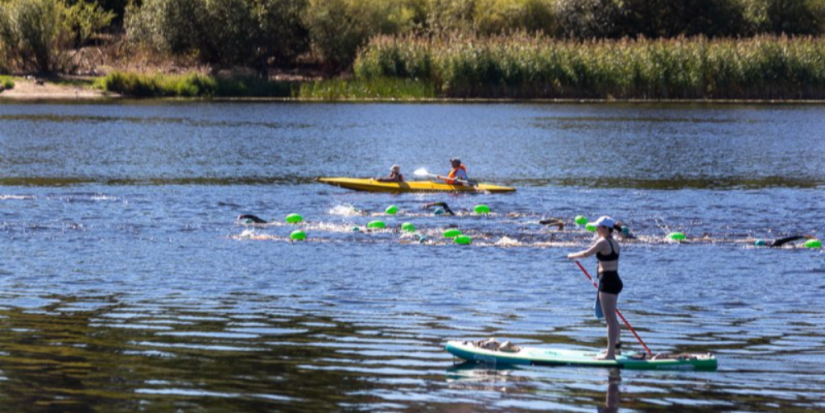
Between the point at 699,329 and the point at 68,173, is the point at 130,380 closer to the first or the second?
the point at 699,329

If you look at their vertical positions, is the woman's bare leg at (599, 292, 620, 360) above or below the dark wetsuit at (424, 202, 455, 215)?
above

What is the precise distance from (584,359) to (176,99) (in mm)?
64170

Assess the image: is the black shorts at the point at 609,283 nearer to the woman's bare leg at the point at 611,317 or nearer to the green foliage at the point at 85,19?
the woman's bare leg at the point at 611,317

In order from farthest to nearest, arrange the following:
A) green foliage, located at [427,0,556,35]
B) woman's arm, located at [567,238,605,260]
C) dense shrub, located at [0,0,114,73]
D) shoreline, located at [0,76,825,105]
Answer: green foliage, located at [427,0,556,35] → dense shrub, located at [0,0,114,73] → shoreline, located at [0,76,825,105] → woman's arm, located at [567,238,605,260]

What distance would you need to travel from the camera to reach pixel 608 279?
16594 millimetres

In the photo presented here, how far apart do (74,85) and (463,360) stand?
67934mm

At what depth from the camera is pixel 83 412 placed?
13.9m

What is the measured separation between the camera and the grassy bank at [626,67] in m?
69.6

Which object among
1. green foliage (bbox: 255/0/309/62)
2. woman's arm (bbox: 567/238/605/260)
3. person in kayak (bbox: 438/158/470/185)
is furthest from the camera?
green foliage (bbox: 255/0/309/62)

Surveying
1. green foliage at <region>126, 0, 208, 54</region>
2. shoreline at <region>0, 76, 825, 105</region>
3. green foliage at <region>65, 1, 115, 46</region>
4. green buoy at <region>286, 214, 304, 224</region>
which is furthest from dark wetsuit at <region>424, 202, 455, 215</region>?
green foliage at <region>65, 1, 115, 46</region>

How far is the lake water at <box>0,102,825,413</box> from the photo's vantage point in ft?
50.4

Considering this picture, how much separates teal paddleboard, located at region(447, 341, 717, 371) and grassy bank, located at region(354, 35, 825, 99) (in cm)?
5478

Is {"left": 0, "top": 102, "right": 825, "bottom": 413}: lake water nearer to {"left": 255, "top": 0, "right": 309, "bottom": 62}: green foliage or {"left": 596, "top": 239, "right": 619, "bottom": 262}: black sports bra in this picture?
{"left": 596, "top": 239, "right": 619, "bottom": 262}: black sports bra

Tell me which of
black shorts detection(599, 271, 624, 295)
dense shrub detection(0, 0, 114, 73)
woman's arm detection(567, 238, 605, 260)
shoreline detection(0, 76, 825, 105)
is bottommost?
shoreline detection(0, 76, 825, 105)
